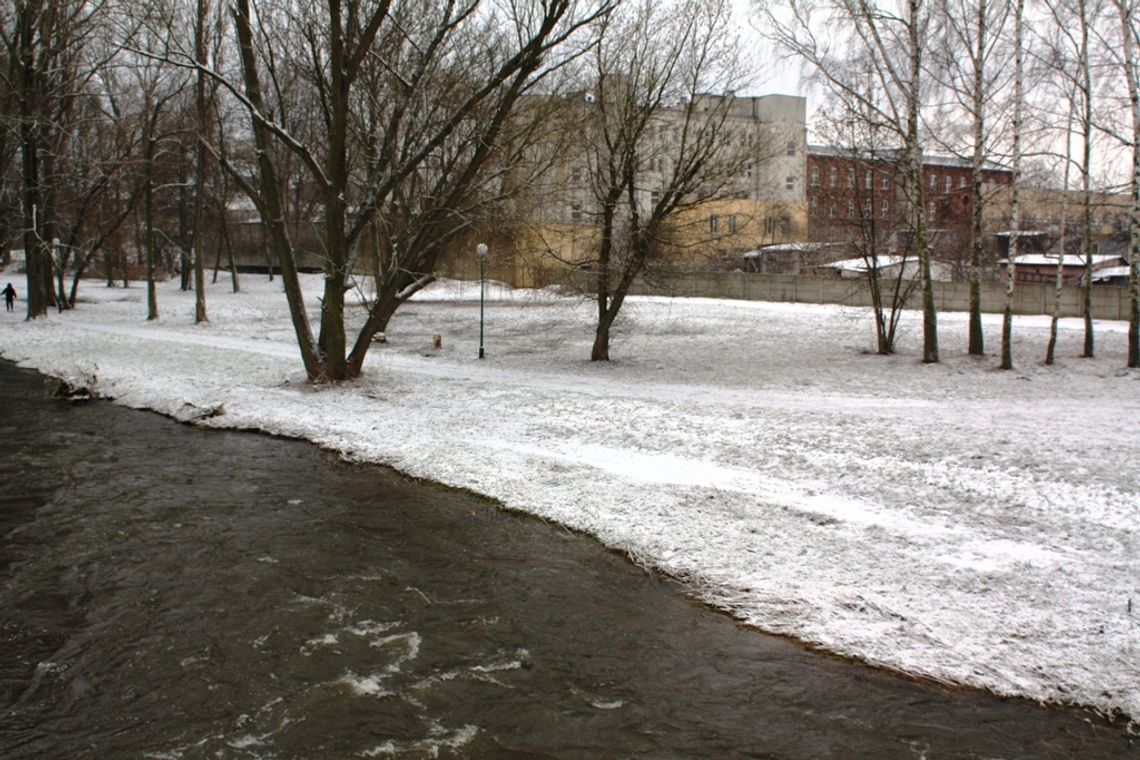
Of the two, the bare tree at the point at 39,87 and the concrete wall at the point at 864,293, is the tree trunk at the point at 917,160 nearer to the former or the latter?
the concrete wall at the point at 864,293

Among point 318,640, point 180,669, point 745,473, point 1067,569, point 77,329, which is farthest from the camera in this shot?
point 77,329

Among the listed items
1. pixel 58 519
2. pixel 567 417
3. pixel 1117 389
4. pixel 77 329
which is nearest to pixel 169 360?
pixel 77 329

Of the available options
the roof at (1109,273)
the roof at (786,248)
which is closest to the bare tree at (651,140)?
the roof at (786,248)

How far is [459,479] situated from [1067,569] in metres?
7.49

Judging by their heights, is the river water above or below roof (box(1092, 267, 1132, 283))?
below

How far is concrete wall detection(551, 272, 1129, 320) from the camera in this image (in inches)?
1499

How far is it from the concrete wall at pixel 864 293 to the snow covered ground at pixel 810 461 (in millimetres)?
10697

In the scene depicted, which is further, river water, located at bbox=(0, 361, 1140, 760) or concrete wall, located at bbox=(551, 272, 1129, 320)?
concrete wall, located at bbox=(551, 272, 1129, 320)

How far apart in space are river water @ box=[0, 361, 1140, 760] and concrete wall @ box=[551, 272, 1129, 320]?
79.9ft

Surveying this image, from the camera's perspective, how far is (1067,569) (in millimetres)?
8250

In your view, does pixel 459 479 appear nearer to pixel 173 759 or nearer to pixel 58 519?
pixel 58 519

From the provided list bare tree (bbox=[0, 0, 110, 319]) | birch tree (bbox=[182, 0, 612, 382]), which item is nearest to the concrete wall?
birch tree (bbox=[182, 0, 612, 382])

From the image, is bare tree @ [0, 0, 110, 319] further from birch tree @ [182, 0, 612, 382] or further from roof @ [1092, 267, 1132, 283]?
roof @ [1092, 267, 1132, 283]

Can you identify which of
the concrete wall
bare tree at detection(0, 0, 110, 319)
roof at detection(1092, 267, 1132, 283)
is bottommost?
the concrete wall
